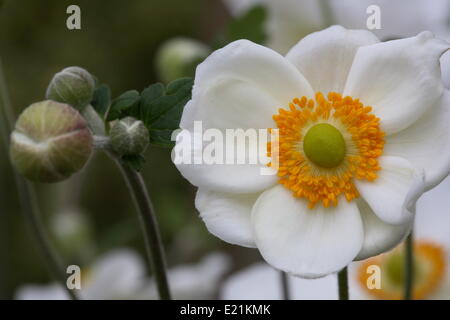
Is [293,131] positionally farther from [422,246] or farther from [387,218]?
[422,246]

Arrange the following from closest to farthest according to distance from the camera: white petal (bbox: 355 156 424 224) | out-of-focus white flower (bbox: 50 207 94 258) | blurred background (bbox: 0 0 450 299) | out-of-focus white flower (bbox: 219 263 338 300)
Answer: white petal (bbox: 355 156 424 224) < out-of-focus white flower (bbox: 219 263 338 300) < out-of-focus white flower (bbox: 50 207 94 258) < blurred background (bbox: 0 0 450 299)

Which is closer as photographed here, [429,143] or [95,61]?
[429,143]

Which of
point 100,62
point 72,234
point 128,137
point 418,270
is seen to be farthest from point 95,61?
point 128,137

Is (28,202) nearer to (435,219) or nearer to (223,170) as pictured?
(223,170)

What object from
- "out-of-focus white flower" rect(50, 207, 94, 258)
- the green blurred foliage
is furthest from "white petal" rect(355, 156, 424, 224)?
the green blurred foliage

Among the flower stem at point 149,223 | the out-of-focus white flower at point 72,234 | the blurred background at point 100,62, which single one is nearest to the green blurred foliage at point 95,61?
the blurred background at point 100,62

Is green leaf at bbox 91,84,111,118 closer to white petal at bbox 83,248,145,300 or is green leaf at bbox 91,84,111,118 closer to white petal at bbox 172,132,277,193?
white petal at bbox 172,132,277,193

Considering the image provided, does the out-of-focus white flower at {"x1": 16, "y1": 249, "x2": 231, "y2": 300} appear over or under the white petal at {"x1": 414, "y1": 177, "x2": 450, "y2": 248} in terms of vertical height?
under
